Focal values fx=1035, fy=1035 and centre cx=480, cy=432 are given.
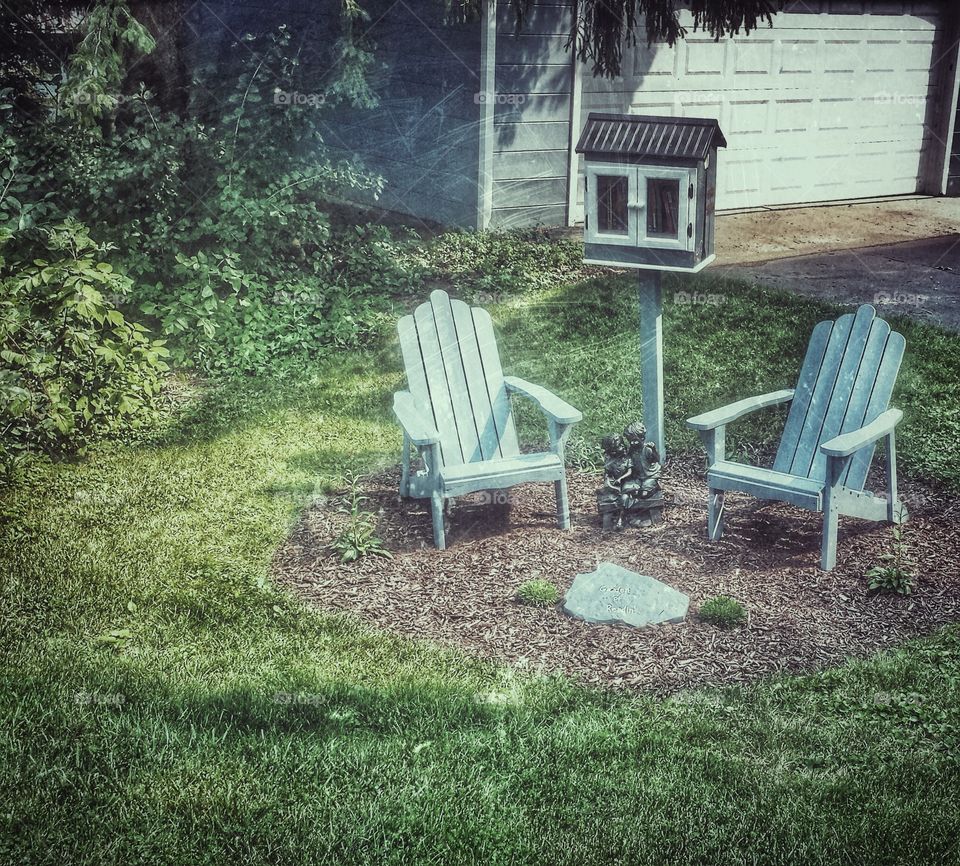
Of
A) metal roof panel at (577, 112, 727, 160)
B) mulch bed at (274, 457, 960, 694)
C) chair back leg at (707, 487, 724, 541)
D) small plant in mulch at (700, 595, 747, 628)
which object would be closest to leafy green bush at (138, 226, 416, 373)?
mulch bed at (274, 457, 960, 694)

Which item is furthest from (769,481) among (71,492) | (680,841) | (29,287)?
(29,287)

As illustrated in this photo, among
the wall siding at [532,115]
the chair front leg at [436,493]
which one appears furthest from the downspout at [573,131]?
the chair front leg at [436,493]

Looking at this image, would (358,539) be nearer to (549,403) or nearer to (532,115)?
(549,403)

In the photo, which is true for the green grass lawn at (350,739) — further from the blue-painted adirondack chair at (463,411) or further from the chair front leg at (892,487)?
the chair front leg at (892,487)

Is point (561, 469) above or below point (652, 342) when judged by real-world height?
below

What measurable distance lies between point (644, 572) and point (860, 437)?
3.74 feet

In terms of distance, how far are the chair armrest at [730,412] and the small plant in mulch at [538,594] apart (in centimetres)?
104

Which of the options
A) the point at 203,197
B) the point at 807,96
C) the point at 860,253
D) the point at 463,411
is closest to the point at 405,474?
the point at 463,411

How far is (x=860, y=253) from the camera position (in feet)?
32.9

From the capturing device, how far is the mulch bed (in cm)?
414

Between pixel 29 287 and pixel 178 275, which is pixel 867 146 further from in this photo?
pixel 29 287

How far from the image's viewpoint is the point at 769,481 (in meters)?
4.80

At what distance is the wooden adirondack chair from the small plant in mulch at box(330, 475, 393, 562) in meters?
1.61

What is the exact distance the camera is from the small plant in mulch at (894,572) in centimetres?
451
